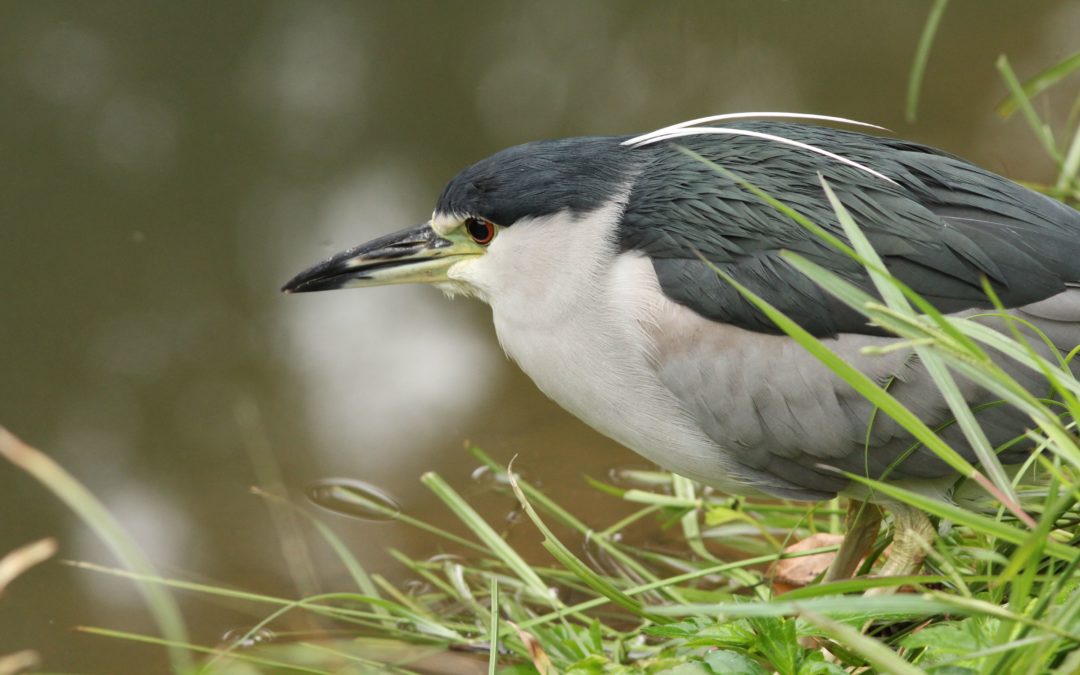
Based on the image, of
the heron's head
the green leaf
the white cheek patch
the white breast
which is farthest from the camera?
the white cheek patch

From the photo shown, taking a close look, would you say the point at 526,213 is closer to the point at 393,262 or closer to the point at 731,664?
the point at 393,262

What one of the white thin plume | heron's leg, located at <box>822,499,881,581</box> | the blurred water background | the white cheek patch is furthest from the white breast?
the blurred water background

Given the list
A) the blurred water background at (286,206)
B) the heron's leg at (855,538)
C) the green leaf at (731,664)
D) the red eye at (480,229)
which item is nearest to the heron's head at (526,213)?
the red eye at (480,229)

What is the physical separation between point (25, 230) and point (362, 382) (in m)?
1.74

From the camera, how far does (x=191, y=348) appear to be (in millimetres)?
4609

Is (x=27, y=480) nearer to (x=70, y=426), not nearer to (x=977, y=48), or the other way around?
(x=70, y=426)

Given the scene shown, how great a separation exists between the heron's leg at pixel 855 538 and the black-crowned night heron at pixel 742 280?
27mm

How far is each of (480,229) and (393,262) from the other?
28cm

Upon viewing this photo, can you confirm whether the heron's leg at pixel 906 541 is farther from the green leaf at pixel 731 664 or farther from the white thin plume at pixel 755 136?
the white thin plume at pixel 755 136

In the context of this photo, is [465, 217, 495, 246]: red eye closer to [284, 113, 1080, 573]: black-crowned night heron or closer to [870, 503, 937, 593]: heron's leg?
[284, 113, 1080, 573]: black-crowned night heron

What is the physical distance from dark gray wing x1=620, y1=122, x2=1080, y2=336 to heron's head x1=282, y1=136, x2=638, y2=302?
101mm

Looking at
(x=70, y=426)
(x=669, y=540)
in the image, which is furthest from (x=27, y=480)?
(x=669, y=540)

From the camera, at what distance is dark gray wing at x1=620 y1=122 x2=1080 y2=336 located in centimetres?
257

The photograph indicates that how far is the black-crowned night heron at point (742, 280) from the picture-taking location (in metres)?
2.58
